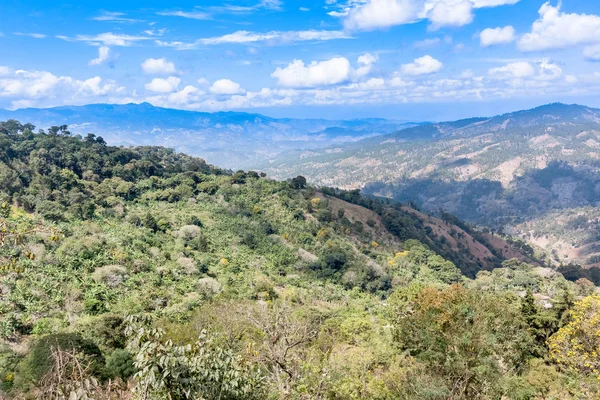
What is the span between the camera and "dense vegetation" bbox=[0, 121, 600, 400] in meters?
11.3

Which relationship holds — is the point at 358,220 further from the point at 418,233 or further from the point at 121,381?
the point at 121,381

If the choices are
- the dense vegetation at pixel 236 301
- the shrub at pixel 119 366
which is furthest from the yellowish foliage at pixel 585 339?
the shrub at pixel 119 366

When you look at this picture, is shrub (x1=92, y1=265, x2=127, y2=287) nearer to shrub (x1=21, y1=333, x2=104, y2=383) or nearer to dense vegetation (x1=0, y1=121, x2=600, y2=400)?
dense vegetation (x1=0, y1=121, x2=600, y2=400)

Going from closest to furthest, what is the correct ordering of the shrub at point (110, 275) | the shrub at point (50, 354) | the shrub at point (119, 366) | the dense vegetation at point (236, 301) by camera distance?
1. the dense vegetation at point (236, 301)
2. the shrub at point (50, 354)
3. the shrub at point (119, 366)
4. the shrub at point (110, 275)

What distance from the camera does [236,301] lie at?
2917 cm

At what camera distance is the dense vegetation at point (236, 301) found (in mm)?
11312

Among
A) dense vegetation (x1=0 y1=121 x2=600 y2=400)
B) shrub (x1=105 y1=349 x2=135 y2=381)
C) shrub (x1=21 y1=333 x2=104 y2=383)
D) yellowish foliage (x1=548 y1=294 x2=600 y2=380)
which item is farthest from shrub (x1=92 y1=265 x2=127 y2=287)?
yellowish foliage (x1=548 y1=294 x2=600 y2=380)

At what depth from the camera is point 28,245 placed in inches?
1224

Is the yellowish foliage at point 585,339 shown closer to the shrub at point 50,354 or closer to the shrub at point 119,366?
the shrub at point 119,366

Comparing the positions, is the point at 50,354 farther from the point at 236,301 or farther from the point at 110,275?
the point at 110,275

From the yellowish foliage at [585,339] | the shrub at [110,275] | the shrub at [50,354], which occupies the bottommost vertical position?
Answer: the shrub at [110,275]

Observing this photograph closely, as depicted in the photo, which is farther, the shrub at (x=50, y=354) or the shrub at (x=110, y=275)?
the shrub at (x=110, y=275)

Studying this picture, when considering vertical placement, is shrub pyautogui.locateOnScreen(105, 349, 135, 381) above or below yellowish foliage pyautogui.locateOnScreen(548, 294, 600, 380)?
below

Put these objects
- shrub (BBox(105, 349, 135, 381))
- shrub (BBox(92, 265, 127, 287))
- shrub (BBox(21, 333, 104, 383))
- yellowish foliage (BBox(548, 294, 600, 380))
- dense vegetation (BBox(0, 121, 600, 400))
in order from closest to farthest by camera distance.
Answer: dense vegetation (BBox(0, 121, 600, 400)), yellowish foliage (BBox(548, 294, 600, 380)), shrub (BBox(21, 333, 104, 383)), shrub (BBox(105, 349, 135, 381)), shrub (BBox(92, 265, 127, 287))
